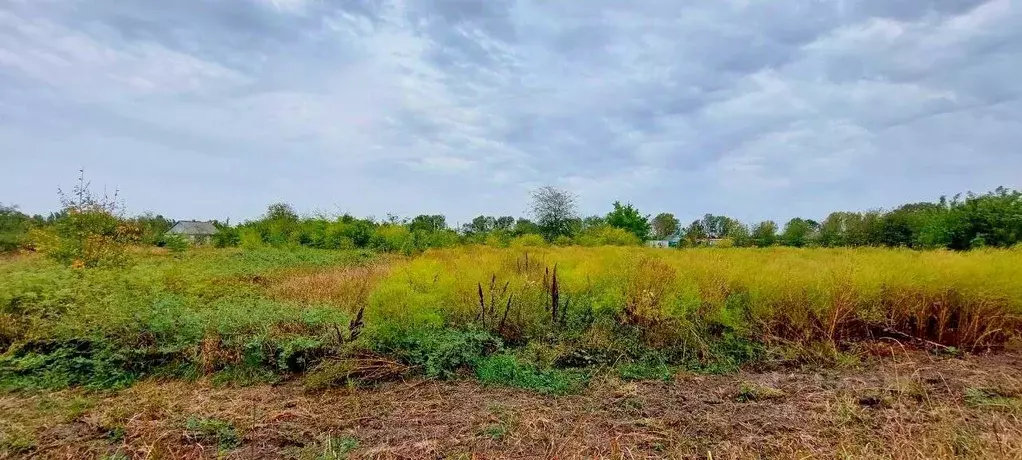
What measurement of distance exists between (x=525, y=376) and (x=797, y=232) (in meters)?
23.9

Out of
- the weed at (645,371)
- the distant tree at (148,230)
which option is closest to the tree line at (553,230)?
the distant tree at (148,230)

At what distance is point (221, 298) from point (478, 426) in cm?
582

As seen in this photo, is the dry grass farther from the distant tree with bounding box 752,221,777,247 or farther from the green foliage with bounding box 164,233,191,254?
the distant tree with bounding box 752,221,777,247

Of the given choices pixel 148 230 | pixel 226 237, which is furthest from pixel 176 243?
pixel 226 237

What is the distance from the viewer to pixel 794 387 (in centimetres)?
456

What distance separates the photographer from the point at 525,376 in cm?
479

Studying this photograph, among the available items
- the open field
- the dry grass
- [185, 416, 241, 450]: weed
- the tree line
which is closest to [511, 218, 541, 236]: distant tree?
the tree line

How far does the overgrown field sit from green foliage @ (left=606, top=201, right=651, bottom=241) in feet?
59.2

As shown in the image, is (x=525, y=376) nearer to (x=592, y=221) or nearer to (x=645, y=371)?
(x=645, y=371)

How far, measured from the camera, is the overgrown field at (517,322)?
4.88 meters

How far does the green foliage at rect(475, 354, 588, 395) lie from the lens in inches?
180

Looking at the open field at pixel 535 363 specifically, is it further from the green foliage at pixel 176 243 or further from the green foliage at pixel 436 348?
the green foliage at pixel 176 243

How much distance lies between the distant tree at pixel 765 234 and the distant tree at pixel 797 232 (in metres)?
0.48

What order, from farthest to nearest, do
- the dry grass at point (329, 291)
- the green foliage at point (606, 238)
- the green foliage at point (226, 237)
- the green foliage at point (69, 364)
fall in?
the green foliage at point (226, 237) < the green foliage at point (606, 238) < the dry grass at point (329, 291) < the green foliage at point (69, 364)
